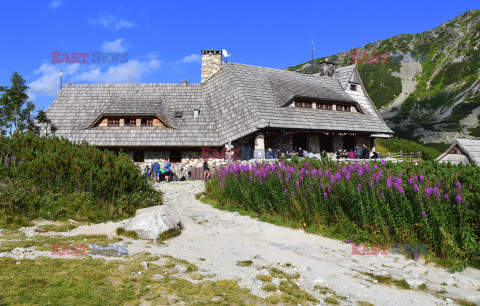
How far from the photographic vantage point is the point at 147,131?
891 inches

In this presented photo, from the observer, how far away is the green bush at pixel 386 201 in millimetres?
5660

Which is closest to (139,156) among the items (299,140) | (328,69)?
(299,140)

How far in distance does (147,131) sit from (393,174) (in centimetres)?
1847

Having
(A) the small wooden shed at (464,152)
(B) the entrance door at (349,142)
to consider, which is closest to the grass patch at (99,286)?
(A) the small wooden shed at (464,152)

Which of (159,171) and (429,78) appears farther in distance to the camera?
(429,78)

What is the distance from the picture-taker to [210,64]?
93.2 feet

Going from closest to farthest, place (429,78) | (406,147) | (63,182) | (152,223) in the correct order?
(152,223)
(63,182)
(406,147)
(429,78)

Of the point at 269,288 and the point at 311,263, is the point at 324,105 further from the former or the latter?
the point at 269,288

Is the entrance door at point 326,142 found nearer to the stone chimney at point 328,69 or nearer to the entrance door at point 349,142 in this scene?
the entrance door at point 349,142

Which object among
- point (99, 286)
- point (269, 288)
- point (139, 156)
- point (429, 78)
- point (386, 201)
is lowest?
point (269, 288)

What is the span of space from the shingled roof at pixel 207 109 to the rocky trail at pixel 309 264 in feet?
43.3

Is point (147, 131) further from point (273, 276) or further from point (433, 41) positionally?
point (433, 41)

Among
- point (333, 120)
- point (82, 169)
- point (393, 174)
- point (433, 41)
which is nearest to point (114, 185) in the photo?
point (82, 169)

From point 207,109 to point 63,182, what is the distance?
16.3m
